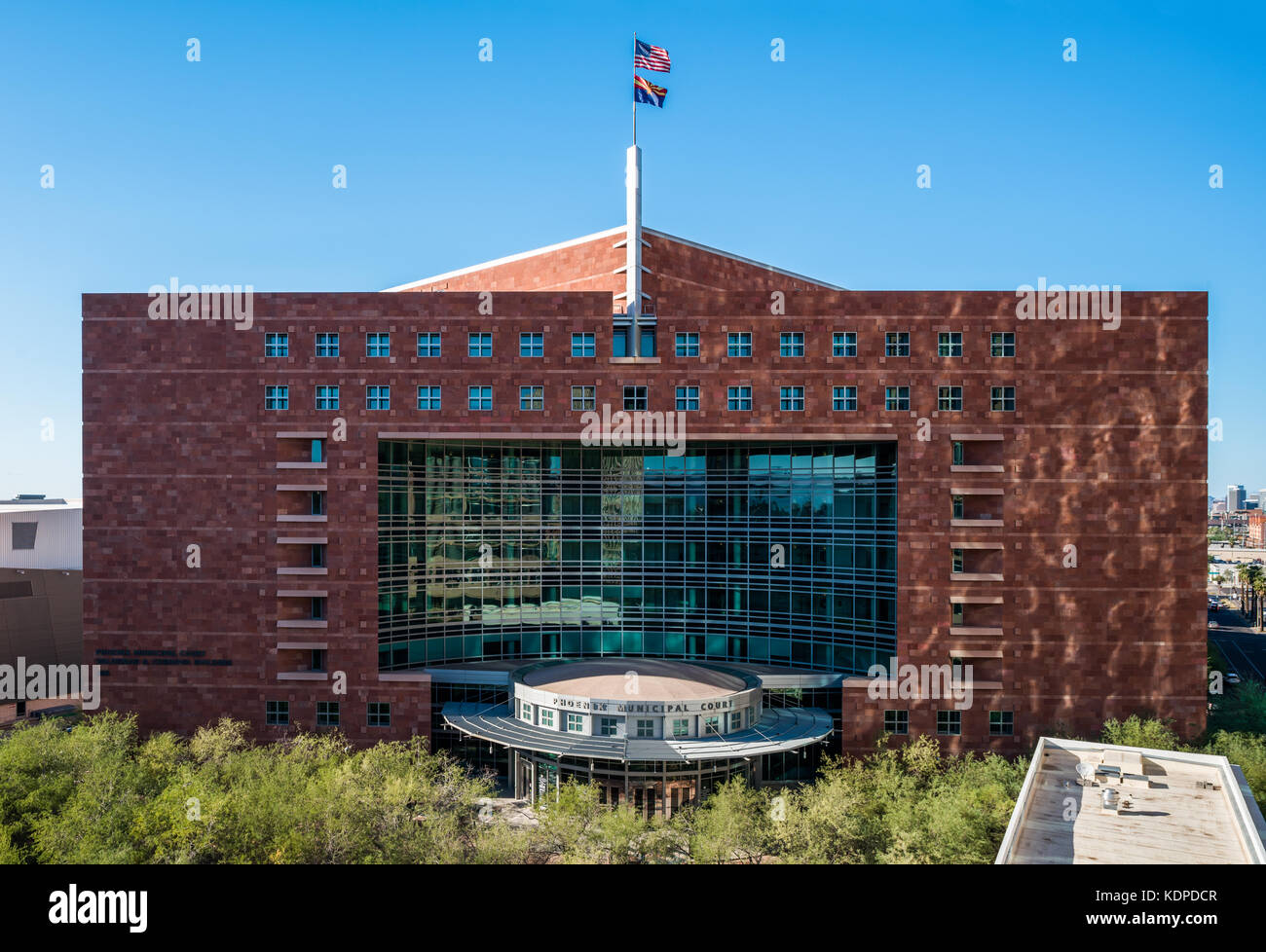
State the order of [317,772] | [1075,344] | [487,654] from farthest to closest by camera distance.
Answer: [487,654] → [1075,344] → [317,772]

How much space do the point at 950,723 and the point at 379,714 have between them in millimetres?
32947

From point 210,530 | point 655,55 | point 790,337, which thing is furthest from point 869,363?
point 210,530

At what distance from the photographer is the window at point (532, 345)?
45.2 m

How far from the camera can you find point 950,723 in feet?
143

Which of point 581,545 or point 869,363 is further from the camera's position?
point 581,545

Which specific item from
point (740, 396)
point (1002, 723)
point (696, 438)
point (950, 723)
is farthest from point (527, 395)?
point (1002, 723)

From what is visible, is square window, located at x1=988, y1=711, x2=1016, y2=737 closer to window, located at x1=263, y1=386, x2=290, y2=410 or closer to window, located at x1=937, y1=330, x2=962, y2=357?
window, located at x1=937, y1=330, x2=962, y2=357

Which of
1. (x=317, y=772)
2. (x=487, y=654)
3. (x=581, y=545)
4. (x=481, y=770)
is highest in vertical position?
(x=581, y=545)

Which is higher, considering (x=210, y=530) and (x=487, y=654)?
(x=210, y=530)

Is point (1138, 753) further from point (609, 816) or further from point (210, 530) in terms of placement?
point (210, 530)

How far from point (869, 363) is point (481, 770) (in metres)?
33.4

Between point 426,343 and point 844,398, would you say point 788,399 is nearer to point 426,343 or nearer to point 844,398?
point 844,398
